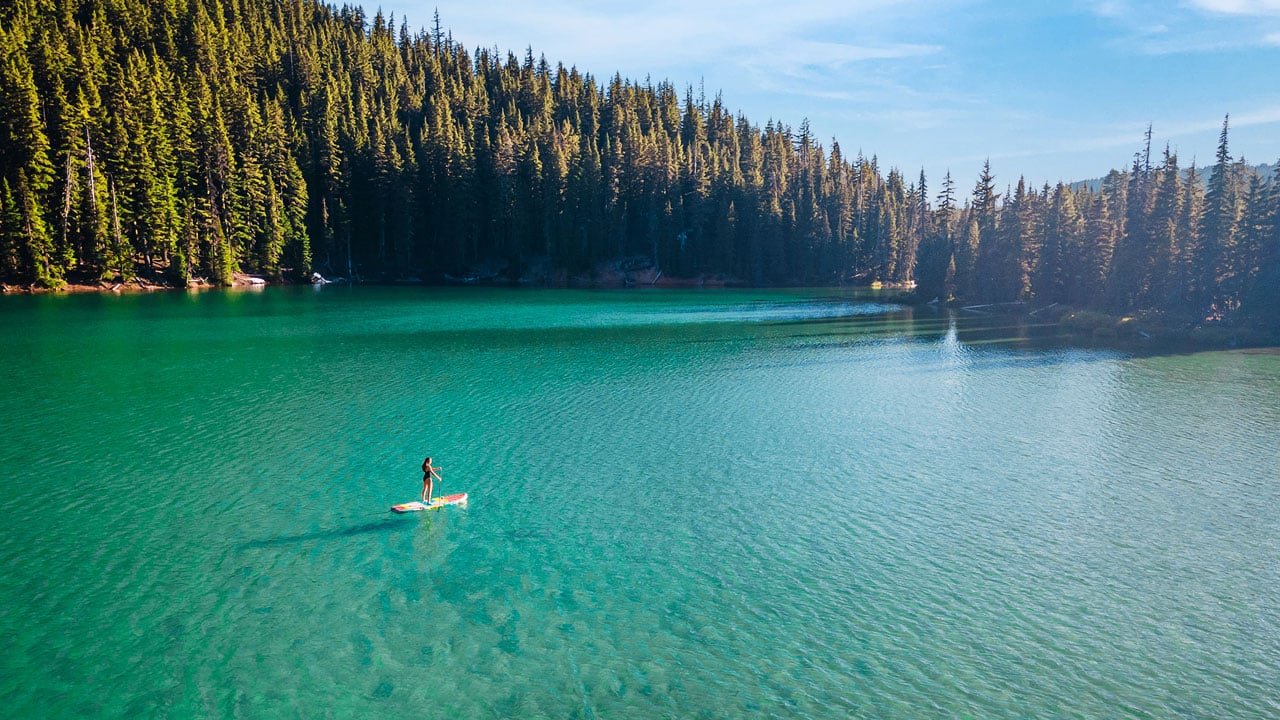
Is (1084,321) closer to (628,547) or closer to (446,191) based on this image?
(628,547)

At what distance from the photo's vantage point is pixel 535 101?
184 metres

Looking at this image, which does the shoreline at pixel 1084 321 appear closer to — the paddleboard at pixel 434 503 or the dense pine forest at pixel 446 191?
the dense pine forest at pixel 446 191

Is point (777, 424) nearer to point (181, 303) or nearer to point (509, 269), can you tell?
point (181, 303)

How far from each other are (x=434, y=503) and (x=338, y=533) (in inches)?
120

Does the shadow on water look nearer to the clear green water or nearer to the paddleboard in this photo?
the clear green water

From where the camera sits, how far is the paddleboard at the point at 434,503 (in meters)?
Result: 22.3

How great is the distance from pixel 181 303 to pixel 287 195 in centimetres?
4670

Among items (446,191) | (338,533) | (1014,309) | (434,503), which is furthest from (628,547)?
(446,191)

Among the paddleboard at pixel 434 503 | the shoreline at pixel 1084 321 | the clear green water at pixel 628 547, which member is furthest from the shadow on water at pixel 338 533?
the shoreline at pixel 1084 321

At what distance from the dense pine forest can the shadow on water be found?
84.5m

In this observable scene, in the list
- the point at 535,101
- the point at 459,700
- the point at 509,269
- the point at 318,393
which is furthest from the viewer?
the point at 535,101

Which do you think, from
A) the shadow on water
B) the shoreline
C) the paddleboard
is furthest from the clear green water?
the shoreline

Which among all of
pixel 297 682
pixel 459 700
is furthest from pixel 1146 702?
pixel 297 682

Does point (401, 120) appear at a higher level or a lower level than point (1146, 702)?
higher
